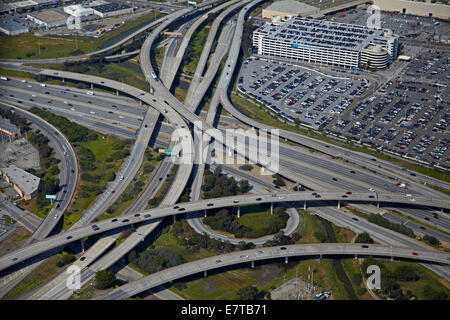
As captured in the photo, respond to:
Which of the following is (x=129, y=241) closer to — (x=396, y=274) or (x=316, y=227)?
(x=316, y=227)

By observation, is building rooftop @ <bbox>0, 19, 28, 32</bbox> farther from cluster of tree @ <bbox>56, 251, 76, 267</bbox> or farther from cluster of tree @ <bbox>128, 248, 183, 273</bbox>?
cluster of tree @ <bbox>128, 248, 183, 273</bbox>

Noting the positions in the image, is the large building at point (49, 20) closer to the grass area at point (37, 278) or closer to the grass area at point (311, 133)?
the grass area at point (311, 133)

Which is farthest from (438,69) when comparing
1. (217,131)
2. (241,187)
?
(241,187)

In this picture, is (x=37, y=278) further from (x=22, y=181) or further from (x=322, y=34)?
(x=322, y=34)

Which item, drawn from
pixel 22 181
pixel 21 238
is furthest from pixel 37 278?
pixel 22 181

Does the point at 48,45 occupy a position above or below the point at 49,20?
below

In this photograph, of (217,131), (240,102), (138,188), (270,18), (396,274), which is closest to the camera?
(396,274)

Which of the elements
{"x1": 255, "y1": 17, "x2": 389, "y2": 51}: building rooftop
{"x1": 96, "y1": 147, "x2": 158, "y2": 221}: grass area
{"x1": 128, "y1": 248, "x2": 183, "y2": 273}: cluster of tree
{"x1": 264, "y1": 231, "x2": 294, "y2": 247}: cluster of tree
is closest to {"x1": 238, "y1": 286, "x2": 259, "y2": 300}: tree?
{"x1": 128, "y1": 248, "x2": 183, "y2": 273}: cluster of tree
